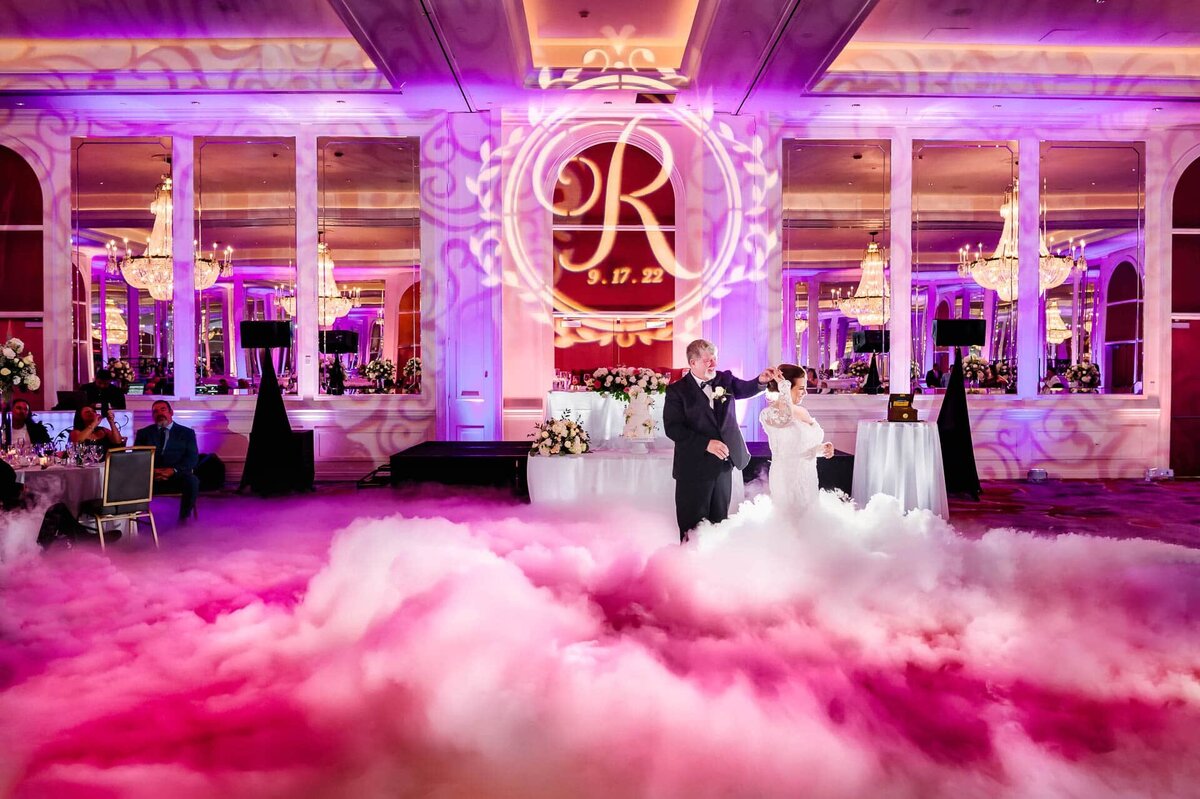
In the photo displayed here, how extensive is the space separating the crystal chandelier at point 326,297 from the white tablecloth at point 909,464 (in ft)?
19.7

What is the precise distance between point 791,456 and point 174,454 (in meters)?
5.07

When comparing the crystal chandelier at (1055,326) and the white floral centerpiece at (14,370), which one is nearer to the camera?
the white floral centerpiece at (14,370)

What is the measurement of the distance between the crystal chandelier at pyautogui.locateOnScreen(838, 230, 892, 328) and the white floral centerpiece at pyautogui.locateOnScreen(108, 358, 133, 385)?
8282 millimetres

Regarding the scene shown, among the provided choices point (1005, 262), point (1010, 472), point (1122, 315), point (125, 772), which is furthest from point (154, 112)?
point (1122, 315)

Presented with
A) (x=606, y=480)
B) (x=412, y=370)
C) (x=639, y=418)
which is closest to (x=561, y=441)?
(x=606, y=480)

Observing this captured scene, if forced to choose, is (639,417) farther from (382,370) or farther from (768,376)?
(382,370)

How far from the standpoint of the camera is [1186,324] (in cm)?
961

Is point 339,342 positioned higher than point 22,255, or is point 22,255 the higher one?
→ point 22,255

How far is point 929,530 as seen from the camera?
5.15m

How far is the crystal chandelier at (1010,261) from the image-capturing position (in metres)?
9.54

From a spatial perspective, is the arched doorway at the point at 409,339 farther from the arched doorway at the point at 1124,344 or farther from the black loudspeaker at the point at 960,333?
the arched doorway at the point at 1124,344

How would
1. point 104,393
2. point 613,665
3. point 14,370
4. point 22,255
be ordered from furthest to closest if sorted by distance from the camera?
point 22,255 < point 104,393 < point 14,370 < point 613,665

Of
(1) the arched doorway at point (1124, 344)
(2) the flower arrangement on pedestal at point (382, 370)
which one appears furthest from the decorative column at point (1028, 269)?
(2) the flower arrangement on pedestal at point (382, 370)

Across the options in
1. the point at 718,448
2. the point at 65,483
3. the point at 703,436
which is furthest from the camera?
the point at 65,483
